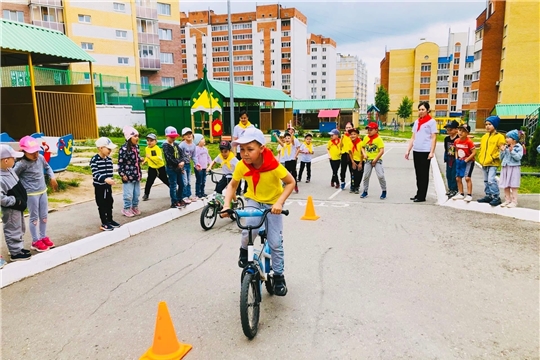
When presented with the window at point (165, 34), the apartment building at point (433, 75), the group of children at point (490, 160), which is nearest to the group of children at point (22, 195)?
the group of children at point (490, 160)

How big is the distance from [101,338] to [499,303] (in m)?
4.11

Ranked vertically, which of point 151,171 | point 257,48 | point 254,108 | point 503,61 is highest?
point 257,48

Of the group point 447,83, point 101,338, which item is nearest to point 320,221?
point 101,338

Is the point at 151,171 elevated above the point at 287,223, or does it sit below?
above

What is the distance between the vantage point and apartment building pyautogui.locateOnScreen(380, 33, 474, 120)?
9506cm

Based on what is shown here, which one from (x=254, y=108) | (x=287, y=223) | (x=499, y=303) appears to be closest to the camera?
(x=499, y=303)

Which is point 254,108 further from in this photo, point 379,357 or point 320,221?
point 379,357

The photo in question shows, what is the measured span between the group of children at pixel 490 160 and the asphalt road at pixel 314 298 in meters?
1.28

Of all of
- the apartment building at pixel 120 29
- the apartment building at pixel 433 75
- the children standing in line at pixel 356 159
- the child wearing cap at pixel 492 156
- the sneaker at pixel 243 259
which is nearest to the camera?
the sneaker at pixel 243 259

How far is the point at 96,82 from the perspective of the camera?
26.4m

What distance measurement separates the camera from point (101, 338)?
3.57m

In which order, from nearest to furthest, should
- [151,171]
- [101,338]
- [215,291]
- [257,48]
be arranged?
1. [101,338]
2. [215,291]
3. [151,171]
4. [257,48]

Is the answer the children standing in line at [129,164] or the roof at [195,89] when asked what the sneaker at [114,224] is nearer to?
the children standing in line at [129,164]

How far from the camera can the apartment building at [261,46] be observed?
89938 mm
